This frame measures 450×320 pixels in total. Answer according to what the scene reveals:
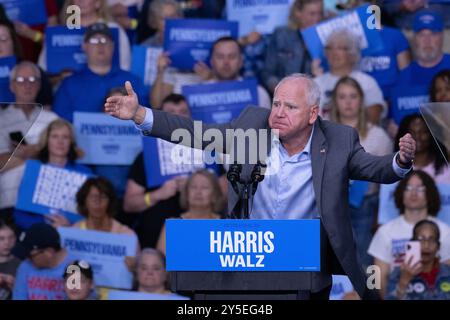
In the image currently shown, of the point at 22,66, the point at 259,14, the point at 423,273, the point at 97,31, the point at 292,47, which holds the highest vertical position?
the point at 259,14

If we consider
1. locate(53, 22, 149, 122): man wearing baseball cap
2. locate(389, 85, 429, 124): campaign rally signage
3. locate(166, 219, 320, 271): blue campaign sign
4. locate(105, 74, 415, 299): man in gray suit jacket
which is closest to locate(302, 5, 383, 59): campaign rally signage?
→ locate(389, 85, 429, 124): campaign rally signage

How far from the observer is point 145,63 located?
24.5 ft

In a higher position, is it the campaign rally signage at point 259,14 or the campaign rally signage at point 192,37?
the campaign rally signage at point 259,14

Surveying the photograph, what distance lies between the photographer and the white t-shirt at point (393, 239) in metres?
6.97

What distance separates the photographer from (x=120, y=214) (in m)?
7.29

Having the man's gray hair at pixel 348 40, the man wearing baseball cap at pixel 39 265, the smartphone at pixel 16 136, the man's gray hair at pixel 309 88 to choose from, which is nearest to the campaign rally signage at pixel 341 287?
the man's gray hair at pixel 348 40

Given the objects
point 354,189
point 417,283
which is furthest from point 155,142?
point 417,283

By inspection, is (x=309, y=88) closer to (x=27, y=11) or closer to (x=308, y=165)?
(x=308, y=165)

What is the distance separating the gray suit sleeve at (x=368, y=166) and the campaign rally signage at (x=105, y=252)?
8.31ft

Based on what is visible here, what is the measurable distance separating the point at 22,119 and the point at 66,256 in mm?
2503

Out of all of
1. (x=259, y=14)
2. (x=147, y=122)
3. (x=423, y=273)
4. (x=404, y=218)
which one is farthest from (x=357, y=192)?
(x=147, y=122)

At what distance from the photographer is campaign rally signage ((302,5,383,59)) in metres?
7.34

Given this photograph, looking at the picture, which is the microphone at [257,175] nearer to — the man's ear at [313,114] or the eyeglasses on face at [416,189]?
the man's ear at [313,114]

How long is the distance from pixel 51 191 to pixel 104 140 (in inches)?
18.2
